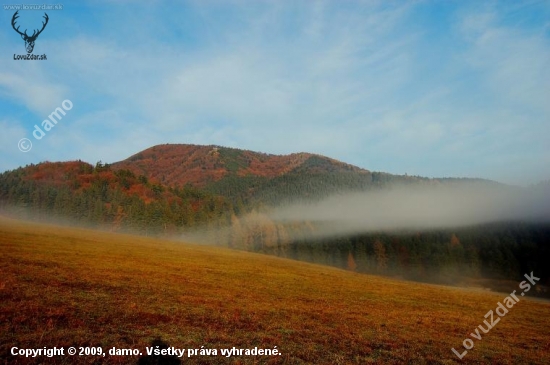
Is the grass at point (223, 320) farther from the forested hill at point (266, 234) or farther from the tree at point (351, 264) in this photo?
the tree at point (351, 264)

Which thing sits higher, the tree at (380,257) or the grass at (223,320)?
the grass at (223,320)

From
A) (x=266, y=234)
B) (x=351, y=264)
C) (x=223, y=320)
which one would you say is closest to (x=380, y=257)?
(x=351, y=264)

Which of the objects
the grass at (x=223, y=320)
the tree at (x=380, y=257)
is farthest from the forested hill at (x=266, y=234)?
the grass at (x=223, y=320)

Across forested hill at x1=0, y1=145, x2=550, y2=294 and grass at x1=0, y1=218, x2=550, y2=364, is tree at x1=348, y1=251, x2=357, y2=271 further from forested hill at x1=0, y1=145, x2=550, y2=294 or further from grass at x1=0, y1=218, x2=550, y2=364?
grass at x1=0, y1=218, x2=550, y2=364

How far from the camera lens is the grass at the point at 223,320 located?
1730 cm

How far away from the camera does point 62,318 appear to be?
18922 mm

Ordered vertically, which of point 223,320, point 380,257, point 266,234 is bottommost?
point 380,257

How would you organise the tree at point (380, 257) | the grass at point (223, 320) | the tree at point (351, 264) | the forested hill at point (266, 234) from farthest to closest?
1. the tree at point (380, 257)
2. the tree at point (351, 264)
3. the forested hill at point (266, 234)
4. the grass at point (223, 320)

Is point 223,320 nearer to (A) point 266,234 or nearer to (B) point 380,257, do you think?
(A) point 266,234

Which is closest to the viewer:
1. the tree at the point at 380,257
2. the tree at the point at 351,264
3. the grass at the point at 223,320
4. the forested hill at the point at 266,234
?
the grass at the point at 223,320

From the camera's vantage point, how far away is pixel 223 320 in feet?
77.8

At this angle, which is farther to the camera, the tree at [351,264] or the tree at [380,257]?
the tree at [380,257]

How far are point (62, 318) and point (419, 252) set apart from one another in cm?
15297

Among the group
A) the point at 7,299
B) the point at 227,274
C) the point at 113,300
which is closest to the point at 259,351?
the point at 113,300
